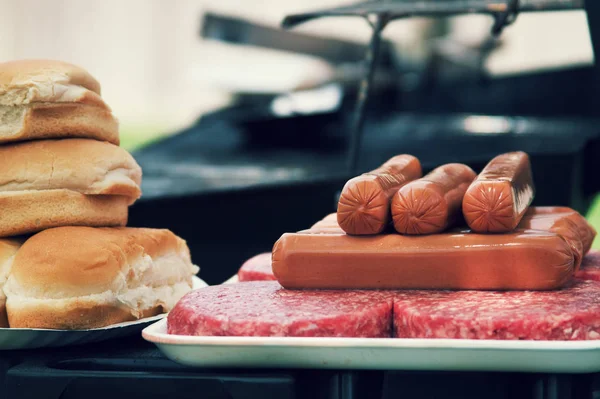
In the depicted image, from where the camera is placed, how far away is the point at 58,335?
0.93 metres

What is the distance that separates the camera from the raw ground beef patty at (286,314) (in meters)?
0.79

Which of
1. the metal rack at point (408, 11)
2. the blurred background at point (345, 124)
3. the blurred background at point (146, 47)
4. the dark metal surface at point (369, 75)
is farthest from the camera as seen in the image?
the blurred background at point (146, 47)

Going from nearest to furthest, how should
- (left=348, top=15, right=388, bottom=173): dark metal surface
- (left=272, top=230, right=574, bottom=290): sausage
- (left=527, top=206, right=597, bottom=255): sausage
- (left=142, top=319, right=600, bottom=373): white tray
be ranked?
(left=142, top=319, right=600, bottom=373): white tray < (left=272, top=230, right=574, bottom=290): sausage < (left=527, top=206, right=597, bottom=255): sausage < (left=348, top=15, right=388, bottom=173): dark metal surface

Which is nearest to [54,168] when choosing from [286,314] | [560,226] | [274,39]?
[286,314]

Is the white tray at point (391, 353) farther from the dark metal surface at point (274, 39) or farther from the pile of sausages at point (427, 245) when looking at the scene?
the dark metal surface at point (274, 39)

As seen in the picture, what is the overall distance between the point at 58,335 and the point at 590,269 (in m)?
0.75

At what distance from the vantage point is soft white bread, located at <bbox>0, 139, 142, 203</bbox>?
1.06 m

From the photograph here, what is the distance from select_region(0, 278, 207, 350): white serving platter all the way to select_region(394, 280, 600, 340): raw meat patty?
37 centimetres

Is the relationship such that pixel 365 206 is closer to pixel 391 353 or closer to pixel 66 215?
pixel 391 353

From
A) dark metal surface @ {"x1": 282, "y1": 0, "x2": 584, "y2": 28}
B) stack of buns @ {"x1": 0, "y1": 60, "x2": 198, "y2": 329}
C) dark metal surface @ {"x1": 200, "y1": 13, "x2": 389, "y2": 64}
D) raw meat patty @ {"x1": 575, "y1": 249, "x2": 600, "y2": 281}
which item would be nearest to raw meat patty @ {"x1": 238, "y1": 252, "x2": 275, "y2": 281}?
stack of buns @ {"x1": 0, "y1": 60, "x2": 198, "y2": 329}

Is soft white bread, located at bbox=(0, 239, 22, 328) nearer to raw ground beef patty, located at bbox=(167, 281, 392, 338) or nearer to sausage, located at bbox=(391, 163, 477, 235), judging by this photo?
raw ground beef patty, located at bbox=(167, 281, 392, 338)

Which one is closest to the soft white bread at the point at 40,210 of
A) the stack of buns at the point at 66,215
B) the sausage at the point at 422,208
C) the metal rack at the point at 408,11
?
the stack of buns at the point at 66,215

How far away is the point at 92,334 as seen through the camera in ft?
3.12

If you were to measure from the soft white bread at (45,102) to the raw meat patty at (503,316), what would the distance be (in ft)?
1.87
